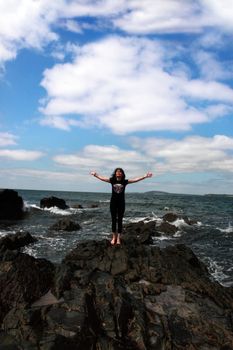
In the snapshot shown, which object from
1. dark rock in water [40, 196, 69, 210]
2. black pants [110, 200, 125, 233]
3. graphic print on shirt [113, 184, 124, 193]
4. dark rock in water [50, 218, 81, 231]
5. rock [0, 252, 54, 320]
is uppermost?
graphic print on shirt [113, 184, 124, 193]

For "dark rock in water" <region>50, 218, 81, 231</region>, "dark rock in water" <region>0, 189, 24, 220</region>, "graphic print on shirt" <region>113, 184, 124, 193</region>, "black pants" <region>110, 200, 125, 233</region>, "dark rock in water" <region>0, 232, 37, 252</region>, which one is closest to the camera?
"graphic print on shirt" <region>113, 184, 124, 193</region>

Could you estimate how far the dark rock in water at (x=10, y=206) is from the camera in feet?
143

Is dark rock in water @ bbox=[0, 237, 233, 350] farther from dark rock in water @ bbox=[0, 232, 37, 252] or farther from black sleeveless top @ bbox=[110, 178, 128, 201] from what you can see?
dark rock in water @ bbox=[0, 232, 37, 252]

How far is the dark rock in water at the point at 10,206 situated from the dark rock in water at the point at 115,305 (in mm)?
34418

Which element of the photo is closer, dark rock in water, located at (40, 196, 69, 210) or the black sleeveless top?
the black sleeveless top

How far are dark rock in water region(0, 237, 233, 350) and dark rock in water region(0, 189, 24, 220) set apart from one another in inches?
1355

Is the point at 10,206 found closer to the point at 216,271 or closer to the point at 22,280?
the point at 216,271

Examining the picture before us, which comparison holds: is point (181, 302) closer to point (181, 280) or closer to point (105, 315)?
point (181, 280)

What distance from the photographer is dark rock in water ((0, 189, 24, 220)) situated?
4362cm

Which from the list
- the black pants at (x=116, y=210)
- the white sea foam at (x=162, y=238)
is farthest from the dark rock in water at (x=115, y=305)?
the white sea foam at (x=162, y=238)

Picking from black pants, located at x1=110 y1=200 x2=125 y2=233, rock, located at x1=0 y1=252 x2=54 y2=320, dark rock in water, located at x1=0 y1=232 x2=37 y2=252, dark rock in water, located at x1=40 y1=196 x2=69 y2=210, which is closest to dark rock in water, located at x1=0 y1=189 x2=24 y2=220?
dark rock in water, located at x1=40 y1=196 x2=69 y2=210

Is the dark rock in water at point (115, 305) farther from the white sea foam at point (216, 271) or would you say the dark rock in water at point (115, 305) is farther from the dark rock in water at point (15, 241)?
the dark rock in water at point (15, 241)

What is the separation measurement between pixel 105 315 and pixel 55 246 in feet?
52.3

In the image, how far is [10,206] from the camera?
45.1 m
